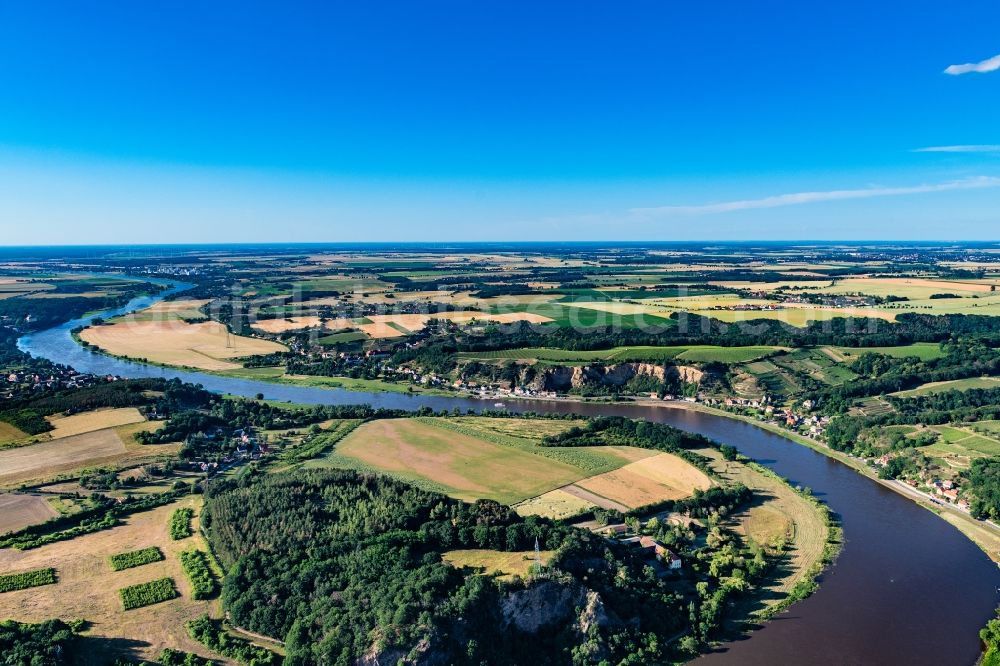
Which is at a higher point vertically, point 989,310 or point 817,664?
point 989,310

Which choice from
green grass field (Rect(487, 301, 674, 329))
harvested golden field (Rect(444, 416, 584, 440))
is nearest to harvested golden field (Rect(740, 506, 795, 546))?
harvested golden field (Rect(444, 416, 584, 440))

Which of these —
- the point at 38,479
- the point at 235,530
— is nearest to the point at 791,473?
the point at 235,530

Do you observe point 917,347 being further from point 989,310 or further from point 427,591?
point 427,591

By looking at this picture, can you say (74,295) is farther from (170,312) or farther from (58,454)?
(58,454)

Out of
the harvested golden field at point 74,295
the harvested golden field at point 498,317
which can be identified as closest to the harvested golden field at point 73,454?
the harvested golden field at point 498,317

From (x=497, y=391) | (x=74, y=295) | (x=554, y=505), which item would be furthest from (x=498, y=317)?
(x=74, y=295)

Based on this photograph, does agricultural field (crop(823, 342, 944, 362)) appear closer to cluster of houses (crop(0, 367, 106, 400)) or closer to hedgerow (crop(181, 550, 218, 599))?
hedgerow (crop(181, 550, 218, 599))
